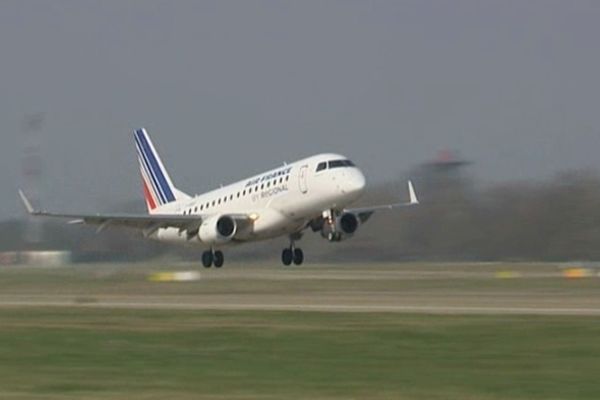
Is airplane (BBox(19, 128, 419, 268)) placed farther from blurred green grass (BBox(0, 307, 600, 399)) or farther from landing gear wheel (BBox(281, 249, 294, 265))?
blurred green grass (BBox(0, 307, 600, 399))

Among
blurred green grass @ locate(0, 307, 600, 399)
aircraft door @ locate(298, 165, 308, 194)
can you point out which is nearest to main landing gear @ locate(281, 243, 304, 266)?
aircraft door @ locate(298, 165, 308, 194)

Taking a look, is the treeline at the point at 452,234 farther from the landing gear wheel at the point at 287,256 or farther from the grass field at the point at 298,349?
the grass field at the point at 298,349

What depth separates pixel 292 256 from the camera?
67938 mm

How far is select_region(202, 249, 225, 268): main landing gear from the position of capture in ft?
229

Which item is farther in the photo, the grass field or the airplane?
the airplane

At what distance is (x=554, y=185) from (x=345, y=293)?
6050 cm

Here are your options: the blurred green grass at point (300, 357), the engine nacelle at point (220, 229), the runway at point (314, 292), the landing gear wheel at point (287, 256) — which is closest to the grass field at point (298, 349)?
the blurred green grass at point (300, 357)

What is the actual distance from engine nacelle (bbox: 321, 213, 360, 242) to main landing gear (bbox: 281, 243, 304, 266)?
129 inches

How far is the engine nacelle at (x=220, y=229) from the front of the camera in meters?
66.1

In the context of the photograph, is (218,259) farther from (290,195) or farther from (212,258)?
(290,195)

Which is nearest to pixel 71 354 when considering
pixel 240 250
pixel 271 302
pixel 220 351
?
pixel 220 351

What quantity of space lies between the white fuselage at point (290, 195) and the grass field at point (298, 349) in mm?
19746

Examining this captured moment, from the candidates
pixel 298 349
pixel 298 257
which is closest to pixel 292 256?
pixel 298 257

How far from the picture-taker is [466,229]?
93875 mm
